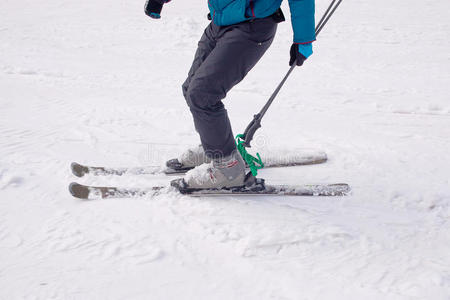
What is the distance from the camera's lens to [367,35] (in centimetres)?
662

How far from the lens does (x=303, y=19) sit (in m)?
2.18

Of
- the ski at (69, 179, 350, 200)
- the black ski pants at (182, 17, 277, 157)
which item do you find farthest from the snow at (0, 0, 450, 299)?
the black ski pants at (182, 17, 277, 157)

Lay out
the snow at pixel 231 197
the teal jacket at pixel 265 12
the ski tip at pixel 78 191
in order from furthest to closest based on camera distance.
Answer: the ski tip at pixel 78 191 < the teal jacket at pixel 265 12 < the snow at pixel 231 197

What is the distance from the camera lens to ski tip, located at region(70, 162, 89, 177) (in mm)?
2797

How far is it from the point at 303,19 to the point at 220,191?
1.25 meters

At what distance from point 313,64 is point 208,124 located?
3.64m

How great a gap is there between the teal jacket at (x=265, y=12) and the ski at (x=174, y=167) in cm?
111

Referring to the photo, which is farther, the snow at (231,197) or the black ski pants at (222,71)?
the black ski pants at (222,71)

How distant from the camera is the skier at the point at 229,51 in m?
2.16

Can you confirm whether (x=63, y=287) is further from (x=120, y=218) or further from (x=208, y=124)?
(x=208, y=124)

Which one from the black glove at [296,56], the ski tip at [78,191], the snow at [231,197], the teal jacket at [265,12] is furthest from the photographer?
the ski tip at [78,191]

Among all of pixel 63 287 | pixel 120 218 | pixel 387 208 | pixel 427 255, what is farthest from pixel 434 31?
pixel 63 287

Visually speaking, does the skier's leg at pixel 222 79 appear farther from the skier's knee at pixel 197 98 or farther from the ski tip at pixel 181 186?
the ski tip at pixel 181 186

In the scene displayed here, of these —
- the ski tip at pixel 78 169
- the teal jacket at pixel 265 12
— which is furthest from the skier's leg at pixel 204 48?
the ski tip at pixel 78 169
